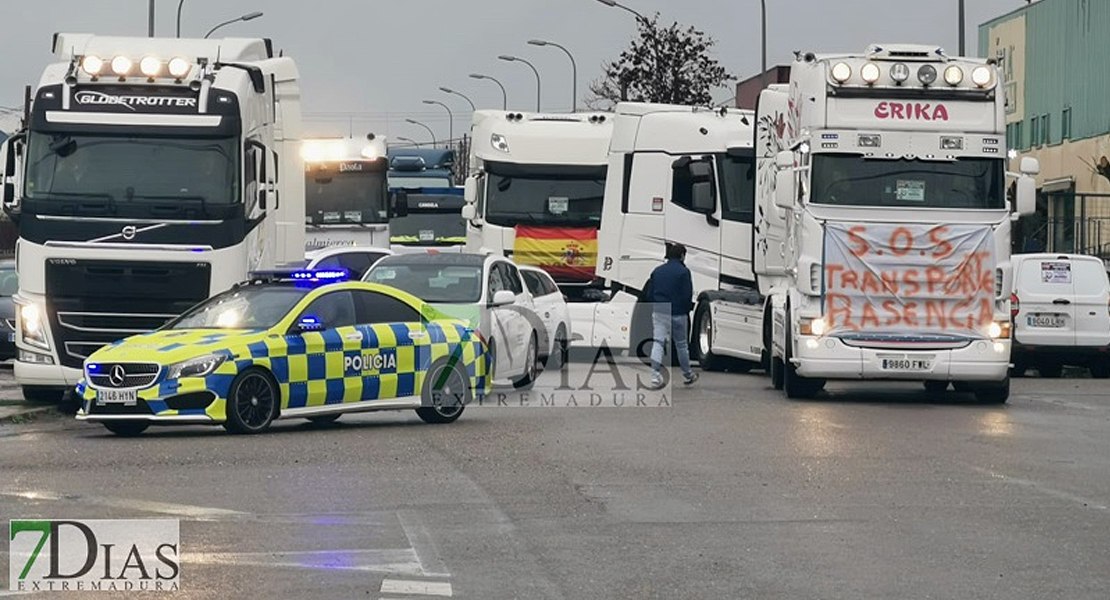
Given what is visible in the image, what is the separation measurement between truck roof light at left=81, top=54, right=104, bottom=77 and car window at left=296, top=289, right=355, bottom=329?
3.92 metres

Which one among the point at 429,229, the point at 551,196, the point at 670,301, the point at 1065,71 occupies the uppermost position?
the point at 1065,71

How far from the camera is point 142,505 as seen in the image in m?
12.2

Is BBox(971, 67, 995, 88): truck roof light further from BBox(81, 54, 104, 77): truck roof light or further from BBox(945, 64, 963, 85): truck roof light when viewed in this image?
BBox(81, 54, 104, 77): truck roof light

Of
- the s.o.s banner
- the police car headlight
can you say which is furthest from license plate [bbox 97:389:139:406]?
the s.o.s banner

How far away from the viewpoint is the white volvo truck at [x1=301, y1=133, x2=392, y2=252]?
3969 cm

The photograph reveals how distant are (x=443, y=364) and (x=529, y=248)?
1448cm

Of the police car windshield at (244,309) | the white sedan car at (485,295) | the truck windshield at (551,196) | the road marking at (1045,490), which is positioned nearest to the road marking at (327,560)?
the road marking at (1045,490)

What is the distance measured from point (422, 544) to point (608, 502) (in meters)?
2.16

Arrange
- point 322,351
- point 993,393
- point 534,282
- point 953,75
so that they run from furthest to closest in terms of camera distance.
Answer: point 534,282, point 993,393, point 953,75, point 322,351

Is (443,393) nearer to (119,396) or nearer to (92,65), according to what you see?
(119,396)

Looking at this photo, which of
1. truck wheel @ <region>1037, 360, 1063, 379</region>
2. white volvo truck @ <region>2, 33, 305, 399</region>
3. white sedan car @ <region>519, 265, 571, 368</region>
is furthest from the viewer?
truck wheel @ <region>1037, 360, 1063, 379</region>

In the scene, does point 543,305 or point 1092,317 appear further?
point 1092,317

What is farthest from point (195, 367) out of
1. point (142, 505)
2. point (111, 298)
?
point (142, 505)

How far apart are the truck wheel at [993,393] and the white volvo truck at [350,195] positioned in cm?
1879
